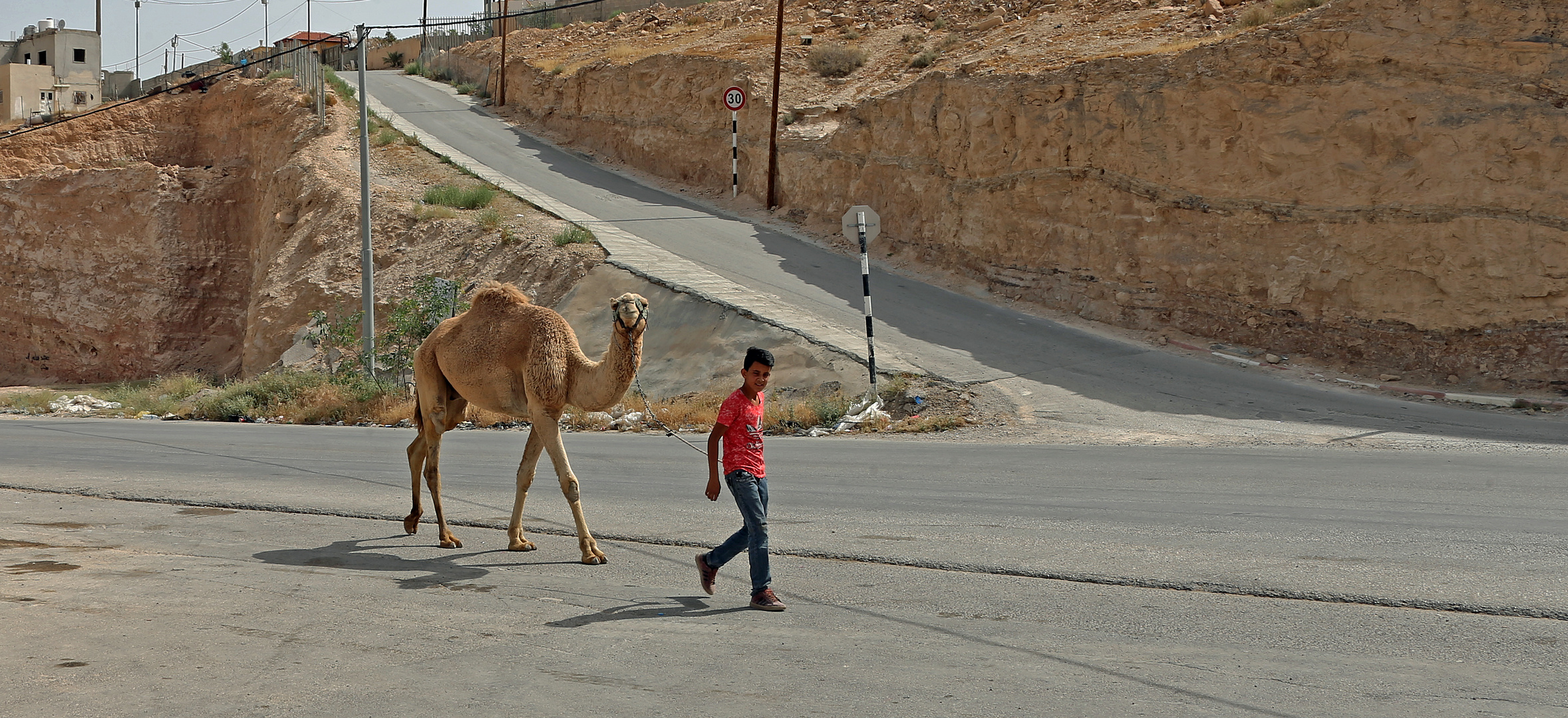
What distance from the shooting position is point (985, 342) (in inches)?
808

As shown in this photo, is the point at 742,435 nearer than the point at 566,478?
Yes

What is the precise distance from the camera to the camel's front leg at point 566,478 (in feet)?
25.6

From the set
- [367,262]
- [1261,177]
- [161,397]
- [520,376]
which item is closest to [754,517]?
[520,376]

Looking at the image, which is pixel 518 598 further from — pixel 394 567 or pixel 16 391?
pixel 16 391

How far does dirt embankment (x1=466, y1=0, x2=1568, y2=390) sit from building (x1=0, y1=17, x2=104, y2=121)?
42.4m

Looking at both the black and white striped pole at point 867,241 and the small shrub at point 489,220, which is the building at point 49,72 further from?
the black and white striped pole at point 867,241

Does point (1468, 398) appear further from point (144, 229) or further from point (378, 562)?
point (144, 229)

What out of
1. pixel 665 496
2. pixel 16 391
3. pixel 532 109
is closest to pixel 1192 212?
pixel 665 496

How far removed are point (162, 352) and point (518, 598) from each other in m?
41.9

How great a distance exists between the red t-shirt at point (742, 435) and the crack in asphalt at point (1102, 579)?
5.58ft

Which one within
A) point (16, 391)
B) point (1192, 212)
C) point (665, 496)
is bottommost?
point (16, 391)

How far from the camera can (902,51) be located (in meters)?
34.7

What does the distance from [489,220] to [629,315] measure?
22085 mm

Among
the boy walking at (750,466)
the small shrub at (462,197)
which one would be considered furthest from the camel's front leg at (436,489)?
the small shrub at (462,197)
